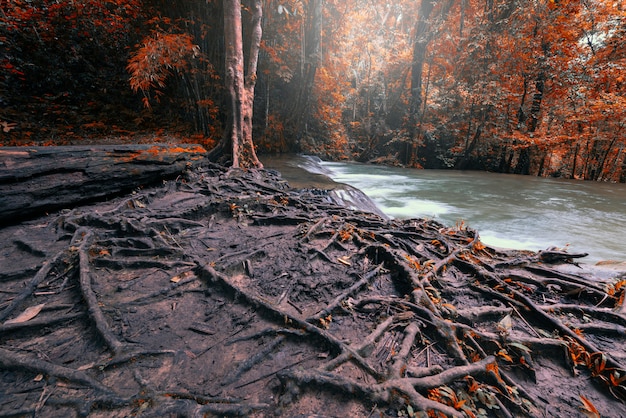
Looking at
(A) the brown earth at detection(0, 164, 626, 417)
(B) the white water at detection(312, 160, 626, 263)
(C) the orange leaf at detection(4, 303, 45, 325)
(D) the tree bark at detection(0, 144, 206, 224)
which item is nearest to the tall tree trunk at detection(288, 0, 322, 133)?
(B) the white water at detection(312, 160, 626, 263)

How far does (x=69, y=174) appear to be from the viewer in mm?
4199

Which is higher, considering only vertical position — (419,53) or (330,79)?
(419,53)

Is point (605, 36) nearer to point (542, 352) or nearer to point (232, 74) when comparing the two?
point (232, 74)

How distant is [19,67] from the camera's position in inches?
351

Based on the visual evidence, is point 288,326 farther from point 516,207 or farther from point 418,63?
point 418,63

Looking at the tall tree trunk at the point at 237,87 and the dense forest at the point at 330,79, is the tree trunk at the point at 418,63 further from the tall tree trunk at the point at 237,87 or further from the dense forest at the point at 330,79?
the tall tree trunk at the point at 237,87

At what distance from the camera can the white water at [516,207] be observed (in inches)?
232

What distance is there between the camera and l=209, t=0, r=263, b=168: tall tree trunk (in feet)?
24.1

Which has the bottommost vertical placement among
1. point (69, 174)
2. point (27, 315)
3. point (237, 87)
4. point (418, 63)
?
point (27, 315)

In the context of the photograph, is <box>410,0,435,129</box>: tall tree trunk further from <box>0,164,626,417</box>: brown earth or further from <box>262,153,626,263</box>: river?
<box>0,164,626,417</box>: brown earth

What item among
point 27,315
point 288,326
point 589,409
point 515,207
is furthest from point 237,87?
point 515,207

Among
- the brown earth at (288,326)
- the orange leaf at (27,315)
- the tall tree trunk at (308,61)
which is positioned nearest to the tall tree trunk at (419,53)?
the tall tree trunk at (308,61)

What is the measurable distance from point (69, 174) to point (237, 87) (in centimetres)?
477

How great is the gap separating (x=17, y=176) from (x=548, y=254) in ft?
24.6
